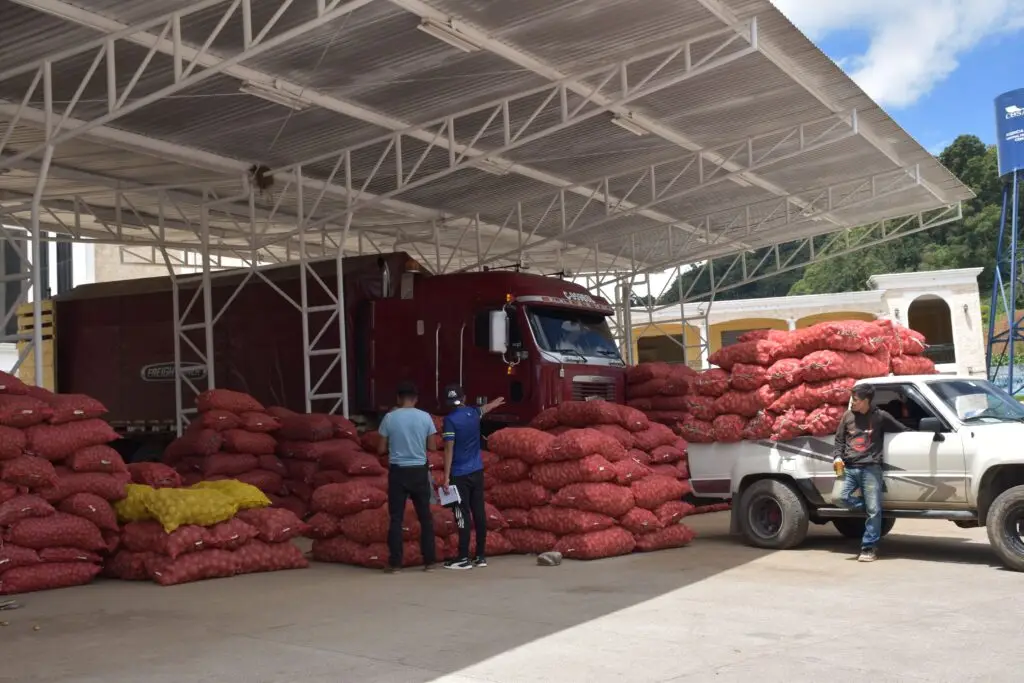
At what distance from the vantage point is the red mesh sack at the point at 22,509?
9484 millimetres

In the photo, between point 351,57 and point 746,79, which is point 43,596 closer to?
point 351,57

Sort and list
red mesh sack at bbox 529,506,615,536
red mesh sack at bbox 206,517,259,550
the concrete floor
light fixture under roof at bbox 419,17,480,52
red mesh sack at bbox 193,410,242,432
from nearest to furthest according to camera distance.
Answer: the concrete floor, red mesh sack at bbox 206,517,259,550, red mesh sack at bbox 529,506,615,536, light fixture under roof at bbox 419,17,480,52, red mesh sack at bbox 193,410,242,432

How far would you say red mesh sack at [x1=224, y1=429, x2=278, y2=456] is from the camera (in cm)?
1352

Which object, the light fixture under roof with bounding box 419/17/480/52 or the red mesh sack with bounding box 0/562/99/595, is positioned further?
the light fixture under roof with bounding box 419/17/480/52

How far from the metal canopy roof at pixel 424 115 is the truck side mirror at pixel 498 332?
2461 millimetres

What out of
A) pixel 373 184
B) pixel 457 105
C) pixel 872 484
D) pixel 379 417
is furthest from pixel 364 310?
pixel 872 484

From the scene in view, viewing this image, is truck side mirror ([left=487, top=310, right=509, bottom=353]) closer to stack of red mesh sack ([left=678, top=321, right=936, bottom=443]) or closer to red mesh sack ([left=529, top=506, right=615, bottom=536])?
stack of red mesh sack ([left=678, top=321, right=936, bottom=443])

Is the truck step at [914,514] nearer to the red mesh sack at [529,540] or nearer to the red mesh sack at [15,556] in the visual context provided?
the red mesh sack at [529,540]

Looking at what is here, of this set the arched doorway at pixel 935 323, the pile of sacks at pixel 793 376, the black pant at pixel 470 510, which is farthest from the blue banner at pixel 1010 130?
the black pant at pixel 470 510

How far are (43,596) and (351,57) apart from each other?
7.12 meters

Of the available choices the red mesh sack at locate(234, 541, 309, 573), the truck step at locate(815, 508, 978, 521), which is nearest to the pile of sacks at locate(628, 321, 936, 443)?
the truck step at locate(815, 508, 978, 521)

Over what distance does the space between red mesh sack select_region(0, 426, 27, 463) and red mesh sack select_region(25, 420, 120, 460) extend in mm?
157

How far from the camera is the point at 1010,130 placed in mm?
29047

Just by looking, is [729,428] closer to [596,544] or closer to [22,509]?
[596,544]
